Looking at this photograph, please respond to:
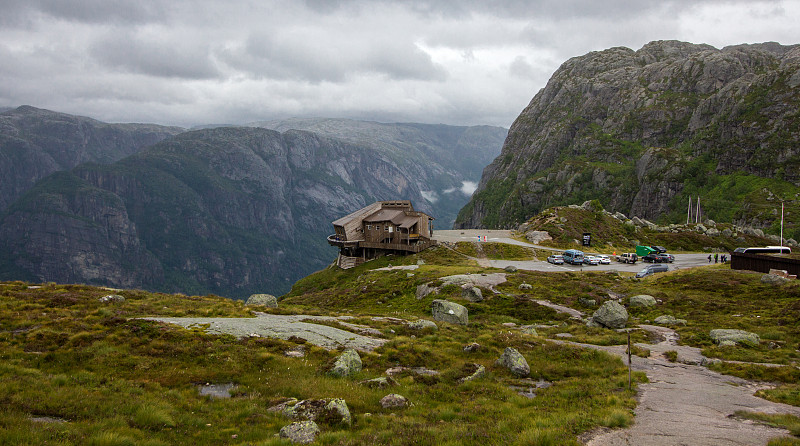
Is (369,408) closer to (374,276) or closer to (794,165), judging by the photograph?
(374,276)

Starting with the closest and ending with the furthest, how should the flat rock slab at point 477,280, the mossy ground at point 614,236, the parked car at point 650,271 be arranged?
the flat rock slab at point 477,280 → the parked car at point 650,271 → the mossy ground at point 614,236

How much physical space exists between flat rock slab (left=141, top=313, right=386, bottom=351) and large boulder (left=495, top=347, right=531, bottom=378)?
Result: 8.62 meters

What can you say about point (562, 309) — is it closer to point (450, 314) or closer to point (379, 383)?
point (450, 314)

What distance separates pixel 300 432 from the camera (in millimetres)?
13953

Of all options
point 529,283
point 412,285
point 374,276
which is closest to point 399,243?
point 374,276

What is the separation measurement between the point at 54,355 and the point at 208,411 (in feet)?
35.5

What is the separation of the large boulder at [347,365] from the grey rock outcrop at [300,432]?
7.05 m


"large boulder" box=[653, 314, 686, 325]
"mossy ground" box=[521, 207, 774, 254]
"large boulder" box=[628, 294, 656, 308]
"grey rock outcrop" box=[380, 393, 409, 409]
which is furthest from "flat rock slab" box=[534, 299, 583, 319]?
"mossy ground" box=[521, 207, 774, 254]

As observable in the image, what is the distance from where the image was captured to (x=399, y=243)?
10581cm

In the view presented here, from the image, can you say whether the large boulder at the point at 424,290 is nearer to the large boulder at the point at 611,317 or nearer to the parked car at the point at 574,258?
the large boulder at the point at 611,317

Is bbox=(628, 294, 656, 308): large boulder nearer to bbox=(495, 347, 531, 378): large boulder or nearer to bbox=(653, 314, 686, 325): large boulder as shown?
bbox=(653, 314, 686, 325): large boulder

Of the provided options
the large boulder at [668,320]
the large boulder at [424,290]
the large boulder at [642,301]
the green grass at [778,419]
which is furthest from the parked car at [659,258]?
the green grass at [778,419]

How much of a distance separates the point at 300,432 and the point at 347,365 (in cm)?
826

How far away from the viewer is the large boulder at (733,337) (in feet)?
102
